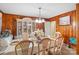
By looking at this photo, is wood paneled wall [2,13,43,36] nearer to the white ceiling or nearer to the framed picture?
the white ceiling

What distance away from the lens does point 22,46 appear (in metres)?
1.74

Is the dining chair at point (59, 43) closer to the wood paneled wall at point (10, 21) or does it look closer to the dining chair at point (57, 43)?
the dining chair at point (57, 43)

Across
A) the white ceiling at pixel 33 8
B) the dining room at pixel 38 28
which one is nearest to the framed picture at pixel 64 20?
the dining room at pixel 38 28

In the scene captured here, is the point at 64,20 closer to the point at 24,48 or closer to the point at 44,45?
the point at 44,45

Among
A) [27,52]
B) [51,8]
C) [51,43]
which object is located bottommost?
[27,52]

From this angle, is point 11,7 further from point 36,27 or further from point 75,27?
point 75,27

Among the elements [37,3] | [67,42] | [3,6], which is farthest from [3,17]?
[67,42]

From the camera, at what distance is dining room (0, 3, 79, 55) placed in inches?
67.1

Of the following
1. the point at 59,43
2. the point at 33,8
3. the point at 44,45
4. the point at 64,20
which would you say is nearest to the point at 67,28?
the point at 64,20

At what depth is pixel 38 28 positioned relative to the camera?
5.79 feet

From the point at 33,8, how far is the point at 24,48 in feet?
2.23

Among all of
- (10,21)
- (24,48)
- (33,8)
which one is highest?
(33,8)

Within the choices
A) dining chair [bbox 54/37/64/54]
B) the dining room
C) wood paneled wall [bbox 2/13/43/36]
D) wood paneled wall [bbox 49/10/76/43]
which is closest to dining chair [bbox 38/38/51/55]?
the dining room

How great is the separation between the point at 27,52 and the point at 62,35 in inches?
25.6
